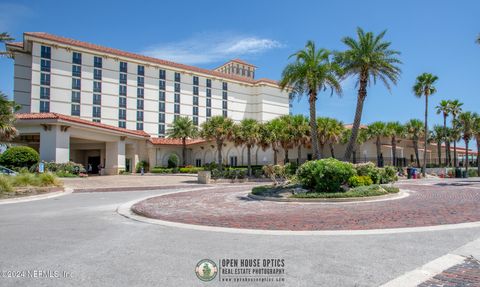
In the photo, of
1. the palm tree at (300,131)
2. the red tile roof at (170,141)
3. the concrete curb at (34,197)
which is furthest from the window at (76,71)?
the concrete curb at (34,197)

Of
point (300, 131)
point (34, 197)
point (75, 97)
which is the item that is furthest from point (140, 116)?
point (34, 197)

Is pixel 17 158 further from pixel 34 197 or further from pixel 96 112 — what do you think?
pixel 96 112

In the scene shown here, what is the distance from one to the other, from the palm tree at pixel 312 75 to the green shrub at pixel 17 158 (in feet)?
79.8

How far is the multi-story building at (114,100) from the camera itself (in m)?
→ 43.8

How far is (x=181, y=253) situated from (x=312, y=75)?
1900 centimetres

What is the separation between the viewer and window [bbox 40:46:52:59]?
63.6 metres

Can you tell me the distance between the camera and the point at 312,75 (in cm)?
2391

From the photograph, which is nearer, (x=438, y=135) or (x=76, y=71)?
(x=438, y=135)

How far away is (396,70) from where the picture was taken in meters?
26.5

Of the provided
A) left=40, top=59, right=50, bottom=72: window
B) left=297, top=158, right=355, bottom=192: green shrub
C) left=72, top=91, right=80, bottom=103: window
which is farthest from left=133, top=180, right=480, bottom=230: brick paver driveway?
left=72, top=91, right=80, bottom=103: window

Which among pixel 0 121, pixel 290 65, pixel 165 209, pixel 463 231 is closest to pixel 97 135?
pixel 0 121

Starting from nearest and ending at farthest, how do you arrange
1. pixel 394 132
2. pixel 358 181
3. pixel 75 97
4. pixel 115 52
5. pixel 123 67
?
1. pixel 358 181
2. pixel 394 132
3. pixel 75 97
4. pixel 115 52
5. pixel 123 67

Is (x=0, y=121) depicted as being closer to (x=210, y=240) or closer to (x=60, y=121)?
(x=60, y=121)

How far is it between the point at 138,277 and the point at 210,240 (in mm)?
3060
